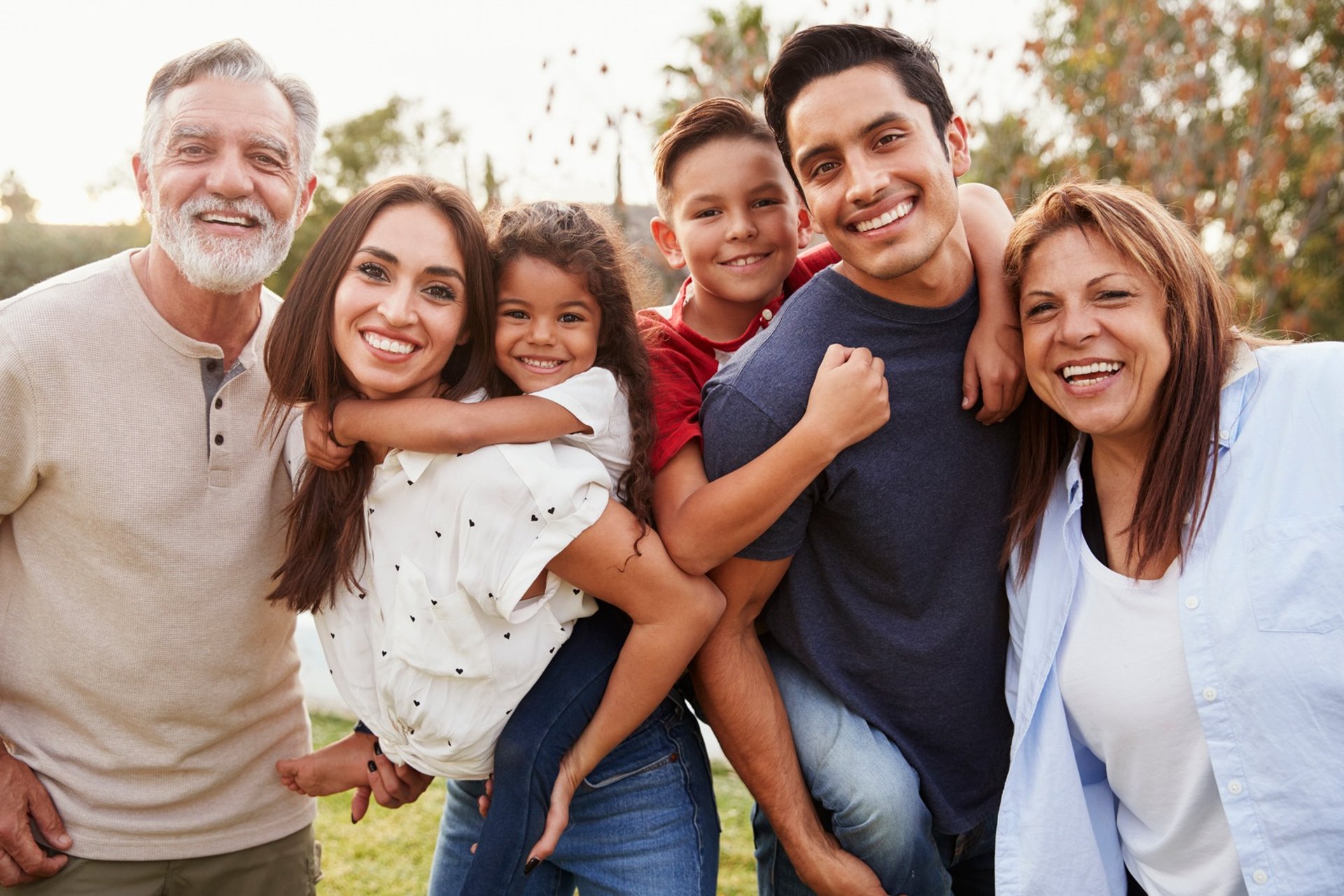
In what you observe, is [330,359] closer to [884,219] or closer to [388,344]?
[388,344]

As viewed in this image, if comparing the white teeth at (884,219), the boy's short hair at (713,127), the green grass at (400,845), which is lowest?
the green grass at (400,845)

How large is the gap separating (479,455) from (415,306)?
0.42 m

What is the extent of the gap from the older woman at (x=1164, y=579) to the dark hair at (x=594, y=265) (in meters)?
0.98

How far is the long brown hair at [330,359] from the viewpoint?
258 cm

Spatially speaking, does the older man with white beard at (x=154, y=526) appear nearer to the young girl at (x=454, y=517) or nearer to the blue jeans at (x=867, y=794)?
the young girl at (x=454, y=517)

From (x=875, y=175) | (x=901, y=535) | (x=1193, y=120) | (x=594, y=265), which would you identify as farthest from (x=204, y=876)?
(x=1193, y=120)

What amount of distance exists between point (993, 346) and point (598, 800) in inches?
58.9

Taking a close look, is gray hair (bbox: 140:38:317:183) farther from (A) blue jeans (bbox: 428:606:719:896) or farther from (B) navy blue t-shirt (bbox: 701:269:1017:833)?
(A) blue jeans (bbox: 428:606:719:896)

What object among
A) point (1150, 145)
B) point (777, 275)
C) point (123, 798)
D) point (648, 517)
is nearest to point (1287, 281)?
point (1150, 145)

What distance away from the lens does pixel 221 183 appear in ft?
9.79

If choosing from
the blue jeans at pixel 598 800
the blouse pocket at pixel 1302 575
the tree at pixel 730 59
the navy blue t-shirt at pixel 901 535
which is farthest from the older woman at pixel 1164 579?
the tree at pixel 730 59

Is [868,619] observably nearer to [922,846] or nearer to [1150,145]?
[922,846]

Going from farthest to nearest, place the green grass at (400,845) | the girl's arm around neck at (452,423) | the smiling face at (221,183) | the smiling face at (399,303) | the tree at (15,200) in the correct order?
the tree at (15,200) → the green grass at (400,845) → the smiling face at (221,183) → the smiling face at (399,303) → the girl's arm around neck at (452,423)

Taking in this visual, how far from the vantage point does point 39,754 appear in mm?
2906
